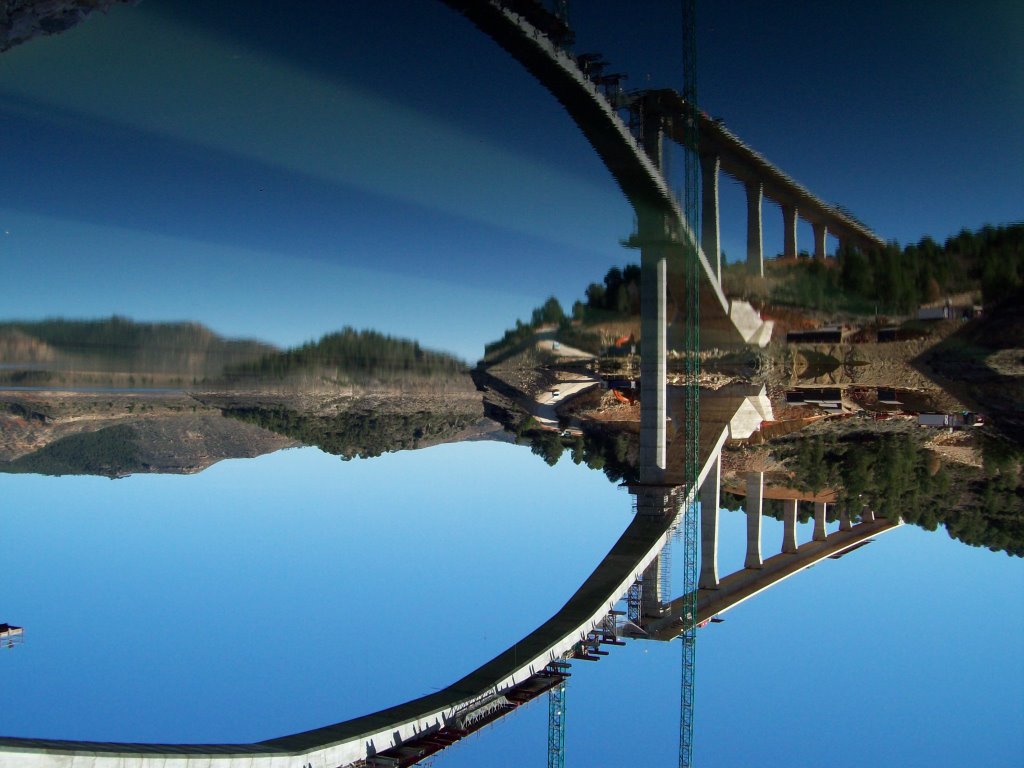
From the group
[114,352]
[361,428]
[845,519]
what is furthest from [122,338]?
[845,519]

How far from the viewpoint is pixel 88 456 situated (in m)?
17.9

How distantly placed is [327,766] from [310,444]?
11735 mm

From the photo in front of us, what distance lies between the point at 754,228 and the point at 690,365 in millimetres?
4093

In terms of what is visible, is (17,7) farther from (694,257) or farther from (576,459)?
(576,459)

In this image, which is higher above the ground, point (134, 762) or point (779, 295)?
point (779, 295)

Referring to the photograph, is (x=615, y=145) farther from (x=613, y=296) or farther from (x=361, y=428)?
(x=361, y=428)

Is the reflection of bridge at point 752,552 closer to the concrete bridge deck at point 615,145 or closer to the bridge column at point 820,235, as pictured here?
the concrete bridge deck at point 615,145

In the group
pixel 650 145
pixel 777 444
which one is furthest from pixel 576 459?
pixel 650 145

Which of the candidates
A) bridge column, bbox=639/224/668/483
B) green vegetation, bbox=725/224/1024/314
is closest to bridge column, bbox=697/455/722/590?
bridge column, bbox=639/224/668/483

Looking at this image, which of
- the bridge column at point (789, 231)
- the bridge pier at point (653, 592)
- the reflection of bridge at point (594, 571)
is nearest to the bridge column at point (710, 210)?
the reflection of bridge at point (594, 571)

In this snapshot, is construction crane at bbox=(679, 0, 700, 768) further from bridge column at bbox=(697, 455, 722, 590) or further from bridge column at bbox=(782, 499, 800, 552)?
bridge column at bbox=(782, 499, 800, 552)

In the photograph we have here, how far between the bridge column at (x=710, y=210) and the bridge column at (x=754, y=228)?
51.6 inches

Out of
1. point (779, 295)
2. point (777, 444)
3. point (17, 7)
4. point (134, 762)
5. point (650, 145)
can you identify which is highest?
point (650, 145)

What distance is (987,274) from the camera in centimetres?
1938
